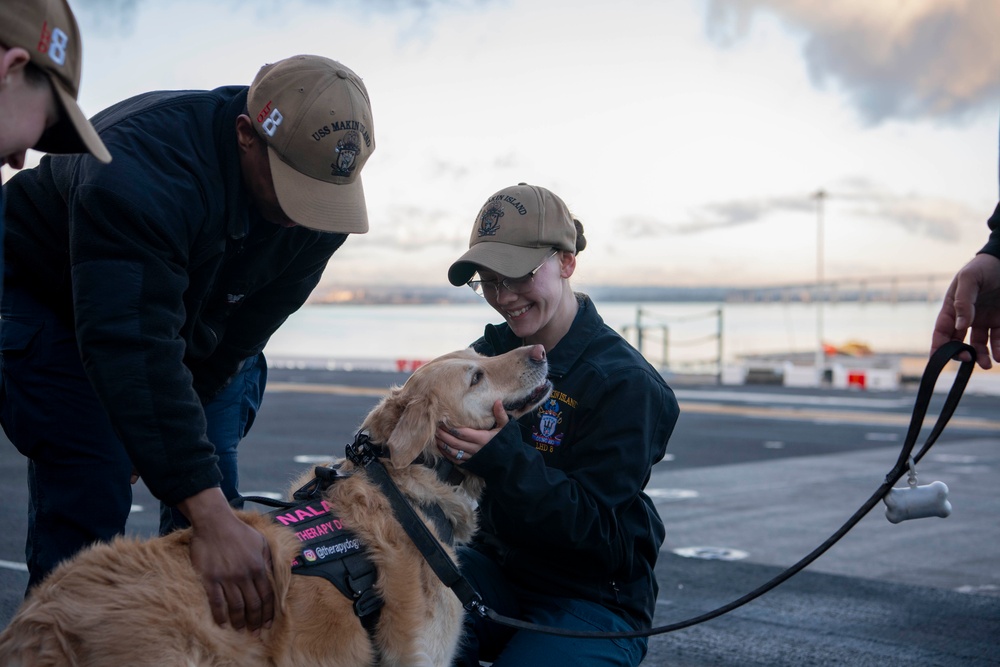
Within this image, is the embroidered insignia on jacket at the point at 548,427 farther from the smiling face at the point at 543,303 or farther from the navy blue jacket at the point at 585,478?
the smiling face at the point at 543,303

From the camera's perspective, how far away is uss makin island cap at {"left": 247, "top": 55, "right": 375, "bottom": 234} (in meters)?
2.92

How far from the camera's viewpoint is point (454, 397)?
3.56m

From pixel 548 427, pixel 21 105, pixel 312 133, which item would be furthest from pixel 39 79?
pixel 548 427

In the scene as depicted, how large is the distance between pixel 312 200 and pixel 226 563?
3.79 feet

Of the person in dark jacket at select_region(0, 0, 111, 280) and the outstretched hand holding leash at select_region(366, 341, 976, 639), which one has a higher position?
the person in dark jacket at select_region(0, 0, 111, 280)

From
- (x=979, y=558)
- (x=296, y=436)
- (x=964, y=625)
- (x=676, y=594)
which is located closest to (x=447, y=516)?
(x=676, y=594)

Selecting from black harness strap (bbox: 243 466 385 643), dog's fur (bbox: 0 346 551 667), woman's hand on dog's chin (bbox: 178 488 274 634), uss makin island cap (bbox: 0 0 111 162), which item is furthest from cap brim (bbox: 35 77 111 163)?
black harness strap (bbox: 243 466 385 643)

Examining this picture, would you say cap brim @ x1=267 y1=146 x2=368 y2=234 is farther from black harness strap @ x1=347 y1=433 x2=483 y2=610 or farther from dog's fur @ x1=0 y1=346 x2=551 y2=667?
black harness strap @ x1=347 y1=433 x2=483 y2=610

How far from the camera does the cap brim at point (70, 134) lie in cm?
205

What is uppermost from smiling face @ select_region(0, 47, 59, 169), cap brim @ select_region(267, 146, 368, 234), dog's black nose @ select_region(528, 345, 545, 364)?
smiling face @ select_region(0, 47, 59, 169)

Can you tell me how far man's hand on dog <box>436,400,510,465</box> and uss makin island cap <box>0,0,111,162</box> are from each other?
1.62 meters

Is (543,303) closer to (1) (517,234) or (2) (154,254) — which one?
(1) (517,234)

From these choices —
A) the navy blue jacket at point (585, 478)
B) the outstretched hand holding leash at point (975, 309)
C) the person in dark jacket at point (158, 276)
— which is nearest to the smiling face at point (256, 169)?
the person in dark jacket at point (158, 276)

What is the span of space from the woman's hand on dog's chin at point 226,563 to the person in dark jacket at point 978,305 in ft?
7.41
